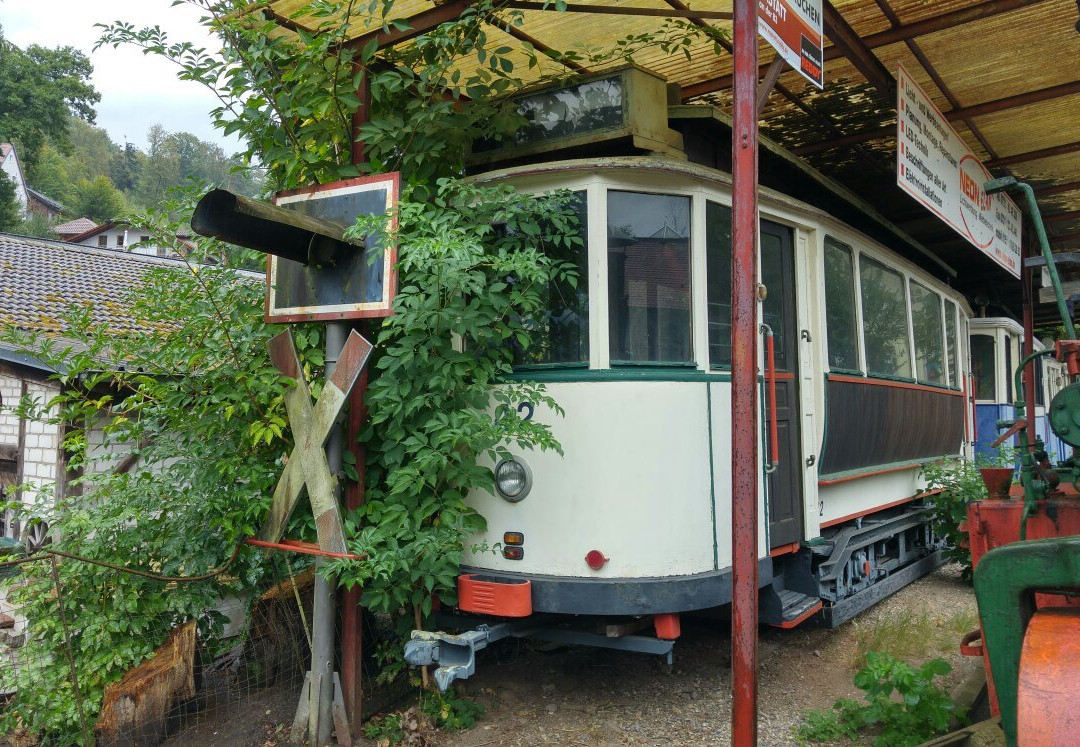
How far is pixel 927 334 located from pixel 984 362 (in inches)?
156

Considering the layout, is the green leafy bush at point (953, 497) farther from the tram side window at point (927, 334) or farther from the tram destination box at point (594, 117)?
the tram destination box at point (594, 117)

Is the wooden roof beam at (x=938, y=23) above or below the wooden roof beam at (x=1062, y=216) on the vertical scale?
above

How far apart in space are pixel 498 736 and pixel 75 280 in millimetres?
10620

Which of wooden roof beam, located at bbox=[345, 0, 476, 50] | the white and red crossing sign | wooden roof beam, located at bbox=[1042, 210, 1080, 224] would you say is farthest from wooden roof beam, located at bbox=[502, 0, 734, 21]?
wooden roof beam, located at bbox=[1042, 210, 1080, 224]

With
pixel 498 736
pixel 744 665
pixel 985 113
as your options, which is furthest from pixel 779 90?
pixel 498 736

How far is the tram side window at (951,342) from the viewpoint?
28.2 feet

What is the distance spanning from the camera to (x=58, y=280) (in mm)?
11859

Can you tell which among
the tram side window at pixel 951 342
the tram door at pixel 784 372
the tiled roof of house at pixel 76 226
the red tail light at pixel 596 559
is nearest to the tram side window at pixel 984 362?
the tram side window at pixel 951 342

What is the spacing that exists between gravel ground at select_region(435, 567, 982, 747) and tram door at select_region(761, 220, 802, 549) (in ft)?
2.84

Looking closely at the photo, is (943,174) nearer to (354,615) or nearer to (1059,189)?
(1059,189)

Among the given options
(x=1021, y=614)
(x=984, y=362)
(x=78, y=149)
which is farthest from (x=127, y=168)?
(x=1021, y=614)

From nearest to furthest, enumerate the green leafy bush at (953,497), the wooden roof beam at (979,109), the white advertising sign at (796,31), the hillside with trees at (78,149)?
the white advertising sign at (796,31) → the wooden roof beam at (979,109) → the green leafy bush at (953,497) → the hillside with trees at (78,149)

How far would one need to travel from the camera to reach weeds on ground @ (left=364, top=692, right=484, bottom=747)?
421 cm

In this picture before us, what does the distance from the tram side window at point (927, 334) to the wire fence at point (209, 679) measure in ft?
17.0
